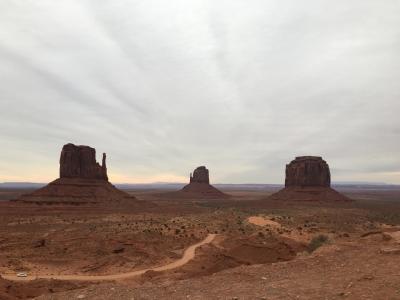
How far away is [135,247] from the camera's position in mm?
29984

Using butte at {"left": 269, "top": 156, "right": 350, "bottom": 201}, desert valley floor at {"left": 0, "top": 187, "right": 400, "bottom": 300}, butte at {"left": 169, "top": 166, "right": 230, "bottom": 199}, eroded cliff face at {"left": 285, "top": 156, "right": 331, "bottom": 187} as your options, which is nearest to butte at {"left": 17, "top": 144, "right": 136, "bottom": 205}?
desert valley floor at {"left": 0, "top": 187, "right": 400, "bottom": 300}

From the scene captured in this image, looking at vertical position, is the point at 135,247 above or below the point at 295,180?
below

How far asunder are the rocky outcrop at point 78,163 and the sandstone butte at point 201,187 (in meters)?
66.8

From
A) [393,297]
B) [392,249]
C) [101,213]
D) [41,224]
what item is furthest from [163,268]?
[101,213]

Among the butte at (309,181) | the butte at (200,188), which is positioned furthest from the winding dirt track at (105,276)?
the butte at (200,188)

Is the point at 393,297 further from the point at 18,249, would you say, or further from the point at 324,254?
the point at 18,249

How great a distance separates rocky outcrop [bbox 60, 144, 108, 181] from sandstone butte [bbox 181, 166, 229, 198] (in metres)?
66.8

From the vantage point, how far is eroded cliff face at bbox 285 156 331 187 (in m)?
107

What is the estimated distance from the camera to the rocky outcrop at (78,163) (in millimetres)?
81938

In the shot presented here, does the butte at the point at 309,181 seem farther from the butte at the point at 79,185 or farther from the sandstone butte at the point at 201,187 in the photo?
the butte at the point at 79,185

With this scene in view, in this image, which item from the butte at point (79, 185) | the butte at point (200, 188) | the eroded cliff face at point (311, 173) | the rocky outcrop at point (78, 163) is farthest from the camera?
the butte at point (200, 188)

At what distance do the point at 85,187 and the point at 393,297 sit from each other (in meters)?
74.5

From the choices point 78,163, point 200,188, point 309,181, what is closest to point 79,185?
point 78,163

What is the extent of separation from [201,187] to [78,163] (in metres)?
Result: 77.1
